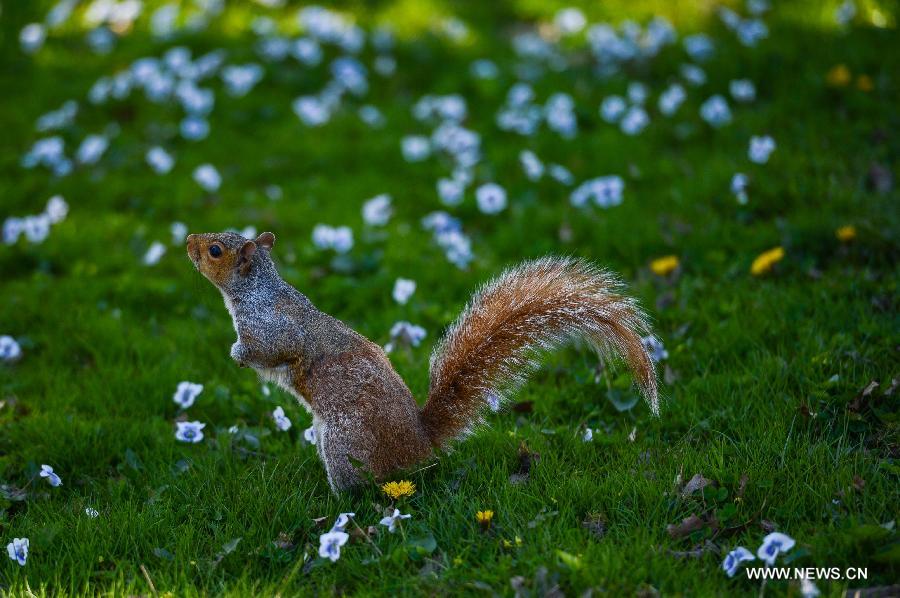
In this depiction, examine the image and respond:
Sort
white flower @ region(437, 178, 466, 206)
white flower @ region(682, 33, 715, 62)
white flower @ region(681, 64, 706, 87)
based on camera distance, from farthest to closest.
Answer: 1. white flower @ region(682, 33, 715, 62)
2. white flower @ region(681, 64, 706, 87)
3. white flower @ region(437, 178, 466, 206)

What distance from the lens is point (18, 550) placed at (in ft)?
9.72

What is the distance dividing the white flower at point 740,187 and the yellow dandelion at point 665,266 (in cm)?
57

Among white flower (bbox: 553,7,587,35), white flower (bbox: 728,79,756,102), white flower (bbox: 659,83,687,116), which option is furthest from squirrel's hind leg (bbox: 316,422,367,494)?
white flower (bbox: 553,7,587,35)

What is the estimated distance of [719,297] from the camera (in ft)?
14.3

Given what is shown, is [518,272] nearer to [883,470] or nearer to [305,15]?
[883,470]

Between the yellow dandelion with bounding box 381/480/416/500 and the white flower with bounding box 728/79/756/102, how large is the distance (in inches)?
156

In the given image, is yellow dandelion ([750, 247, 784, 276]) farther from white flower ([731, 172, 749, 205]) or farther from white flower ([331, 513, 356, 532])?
white flower ([331, 513, 356, 532])

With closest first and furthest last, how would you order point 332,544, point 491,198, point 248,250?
point 332,544 < point 248,250 < point 491,198

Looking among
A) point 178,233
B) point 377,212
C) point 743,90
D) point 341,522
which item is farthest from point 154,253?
point 743,90

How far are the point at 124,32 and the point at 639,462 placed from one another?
6.26m

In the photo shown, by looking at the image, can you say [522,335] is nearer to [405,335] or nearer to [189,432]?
[405,335]

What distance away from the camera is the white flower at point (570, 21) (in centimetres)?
734

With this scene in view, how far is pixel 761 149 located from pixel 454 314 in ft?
6.65

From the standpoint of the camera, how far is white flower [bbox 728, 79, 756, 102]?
5996mm
